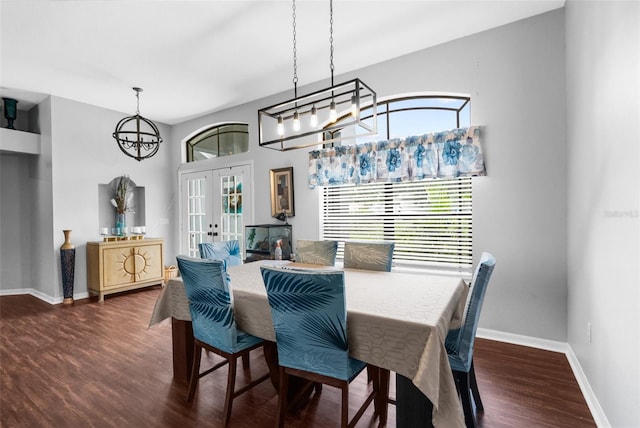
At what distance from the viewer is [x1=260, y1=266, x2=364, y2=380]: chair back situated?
1561 mm

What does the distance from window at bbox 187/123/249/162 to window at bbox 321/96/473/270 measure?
2.20m

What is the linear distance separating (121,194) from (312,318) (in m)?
5.11

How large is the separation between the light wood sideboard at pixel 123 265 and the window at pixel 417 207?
3.35m

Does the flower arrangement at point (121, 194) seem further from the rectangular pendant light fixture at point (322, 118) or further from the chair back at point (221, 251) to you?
the chair back at point (221, 251)

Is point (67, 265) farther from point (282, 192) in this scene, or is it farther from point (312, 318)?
point (312, 318)

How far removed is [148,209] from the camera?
19.3 ft

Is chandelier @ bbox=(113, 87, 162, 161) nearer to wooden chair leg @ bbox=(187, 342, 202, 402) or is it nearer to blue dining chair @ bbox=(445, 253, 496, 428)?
wooden chair leg @ bbox=(187, 342, 202, 402)

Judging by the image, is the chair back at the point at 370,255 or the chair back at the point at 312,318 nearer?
the chair back at the point at 312,318

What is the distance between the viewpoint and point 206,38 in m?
3.20

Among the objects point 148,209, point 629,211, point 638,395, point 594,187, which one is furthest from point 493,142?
point 148,209

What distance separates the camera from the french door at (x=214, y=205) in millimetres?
5219

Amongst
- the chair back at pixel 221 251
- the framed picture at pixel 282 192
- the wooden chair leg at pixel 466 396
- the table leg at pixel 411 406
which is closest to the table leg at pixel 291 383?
the table leg at pixel 411 406

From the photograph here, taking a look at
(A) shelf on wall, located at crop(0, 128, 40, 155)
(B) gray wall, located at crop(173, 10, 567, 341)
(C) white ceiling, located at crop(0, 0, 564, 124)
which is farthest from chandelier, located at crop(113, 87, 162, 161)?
Result: (B) gray wall, located at crop(173, 10, 567, 341)

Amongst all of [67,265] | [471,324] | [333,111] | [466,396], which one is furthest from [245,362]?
[67,265]
